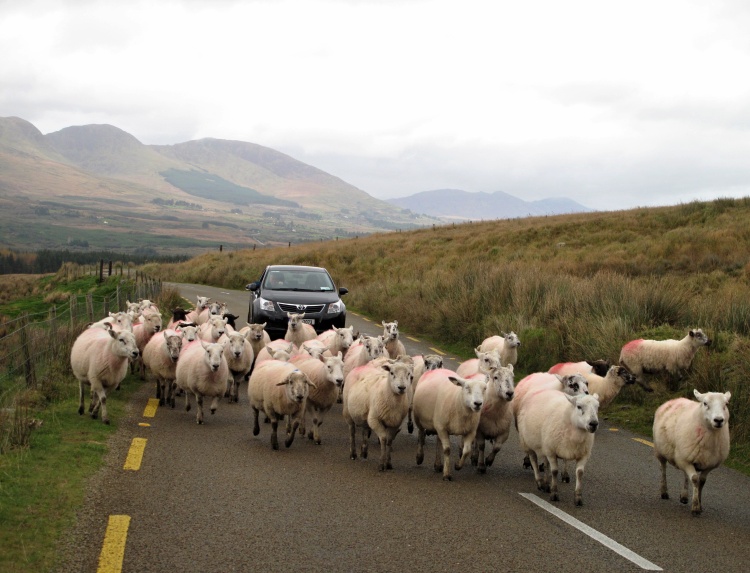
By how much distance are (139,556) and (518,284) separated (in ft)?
55.2

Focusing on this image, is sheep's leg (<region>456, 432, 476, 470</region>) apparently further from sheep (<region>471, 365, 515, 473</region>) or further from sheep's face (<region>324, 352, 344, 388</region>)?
sheep's face (<region>324, 352, 344, 388</region>)

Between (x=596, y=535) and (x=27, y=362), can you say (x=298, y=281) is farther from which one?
(x=596, y=535)

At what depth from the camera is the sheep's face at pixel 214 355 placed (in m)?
11.2

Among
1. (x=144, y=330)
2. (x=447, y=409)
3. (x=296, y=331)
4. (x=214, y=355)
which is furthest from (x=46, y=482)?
(x=296, y=331)

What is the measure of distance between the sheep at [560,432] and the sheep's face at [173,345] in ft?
19.7

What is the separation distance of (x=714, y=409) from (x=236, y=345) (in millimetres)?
7381

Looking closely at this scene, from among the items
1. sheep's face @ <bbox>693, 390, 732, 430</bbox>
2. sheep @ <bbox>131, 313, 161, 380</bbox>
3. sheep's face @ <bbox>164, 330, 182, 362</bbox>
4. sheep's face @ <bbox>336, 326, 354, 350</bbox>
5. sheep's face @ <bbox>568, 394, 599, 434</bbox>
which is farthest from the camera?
sheep @ <bbox>131, 313, 161, 380</bbox>

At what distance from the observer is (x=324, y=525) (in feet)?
22.0

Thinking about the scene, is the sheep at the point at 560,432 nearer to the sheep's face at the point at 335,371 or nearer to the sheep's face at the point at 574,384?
the sheep's face at the point at 574,384

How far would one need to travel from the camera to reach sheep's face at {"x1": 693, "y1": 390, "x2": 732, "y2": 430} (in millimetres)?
7715

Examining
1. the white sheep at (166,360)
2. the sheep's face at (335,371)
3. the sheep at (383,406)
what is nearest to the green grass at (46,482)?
the white sheep at (166,360)

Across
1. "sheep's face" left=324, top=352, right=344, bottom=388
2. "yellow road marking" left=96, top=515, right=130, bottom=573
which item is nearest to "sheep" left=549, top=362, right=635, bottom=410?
"sheep's face" left=324, top=352, right=344, bottom=388

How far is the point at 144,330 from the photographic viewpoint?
14.5 m

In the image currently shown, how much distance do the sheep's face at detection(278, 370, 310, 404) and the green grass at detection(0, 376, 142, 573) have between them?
7.46 feet
